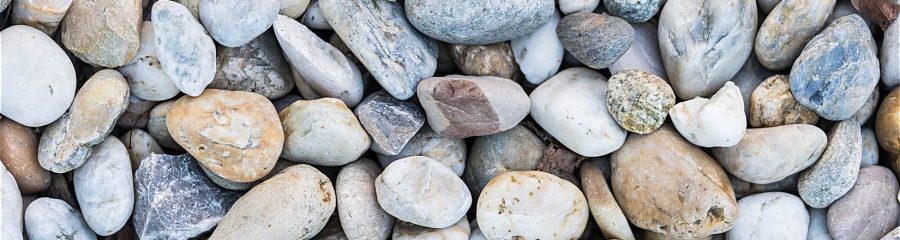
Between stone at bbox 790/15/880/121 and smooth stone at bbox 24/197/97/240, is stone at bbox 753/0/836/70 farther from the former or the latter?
smooth stone at bbox 24/197/97/240

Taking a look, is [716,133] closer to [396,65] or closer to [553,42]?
[553,42]

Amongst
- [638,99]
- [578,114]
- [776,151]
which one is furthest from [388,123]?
[776,151]

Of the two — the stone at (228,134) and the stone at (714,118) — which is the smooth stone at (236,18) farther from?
the stone at (714,118)

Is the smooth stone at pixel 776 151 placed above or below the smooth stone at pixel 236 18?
below

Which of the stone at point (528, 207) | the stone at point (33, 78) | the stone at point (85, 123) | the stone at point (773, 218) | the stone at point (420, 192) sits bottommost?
the stone at point (773, 218)

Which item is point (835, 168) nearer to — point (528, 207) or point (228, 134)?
point (528, 207)

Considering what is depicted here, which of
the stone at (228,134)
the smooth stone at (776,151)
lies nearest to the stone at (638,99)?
the smooth stone at (776,151)
